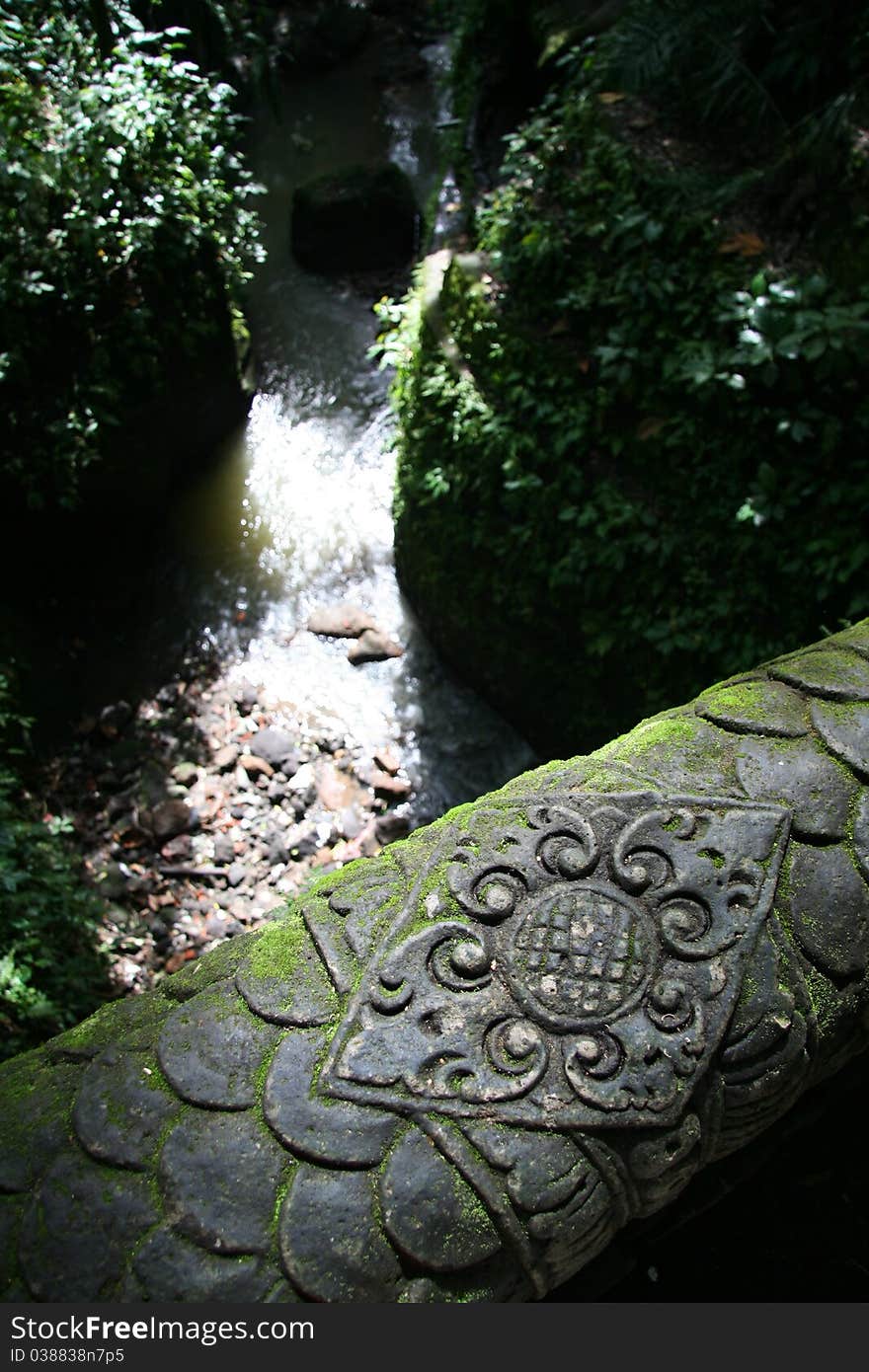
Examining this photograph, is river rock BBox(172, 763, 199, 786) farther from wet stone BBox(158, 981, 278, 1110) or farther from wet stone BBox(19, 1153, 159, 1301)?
wet stone BBox(19, 1153, 159, 1301)

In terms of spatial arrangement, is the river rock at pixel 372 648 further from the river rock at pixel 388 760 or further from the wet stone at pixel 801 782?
the wet stone at pixel 801 782

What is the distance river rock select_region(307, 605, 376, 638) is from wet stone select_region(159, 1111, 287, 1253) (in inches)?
133

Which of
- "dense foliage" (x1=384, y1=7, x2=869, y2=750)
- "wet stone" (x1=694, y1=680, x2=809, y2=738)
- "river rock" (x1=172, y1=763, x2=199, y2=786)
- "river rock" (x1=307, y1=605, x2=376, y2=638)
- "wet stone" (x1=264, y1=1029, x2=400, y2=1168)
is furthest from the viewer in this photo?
"river rock" (x1=307, y1=605, x2=376, y2=638)

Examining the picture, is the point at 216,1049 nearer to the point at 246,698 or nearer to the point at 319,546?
the point at 246,698

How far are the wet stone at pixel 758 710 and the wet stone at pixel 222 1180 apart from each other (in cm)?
137

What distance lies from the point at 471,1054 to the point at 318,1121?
A: 0.95ft

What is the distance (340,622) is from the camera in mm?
4809

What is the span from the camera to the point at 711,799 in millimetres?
1924

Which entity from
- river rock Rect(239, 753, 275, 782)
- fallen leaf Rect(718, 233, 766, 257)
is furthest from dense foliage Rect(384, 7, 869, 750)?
river rock Rect(239, 753, 275, 782)

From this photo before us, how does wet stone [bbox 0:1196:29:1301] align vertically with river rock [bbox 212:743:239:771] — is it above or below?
above

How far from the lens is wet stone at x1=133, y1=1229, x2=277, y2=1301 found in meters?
1.40

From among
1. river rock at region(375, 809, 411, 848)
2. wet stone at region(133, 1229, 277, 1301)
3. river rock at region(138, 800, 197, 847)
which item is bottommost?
river rock at region(375, 809, 411, 848)

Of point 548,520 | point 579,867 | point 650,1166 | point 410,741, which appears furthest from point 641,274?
point 650,1166

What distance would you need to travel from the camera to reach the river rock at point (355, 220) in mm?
6664
